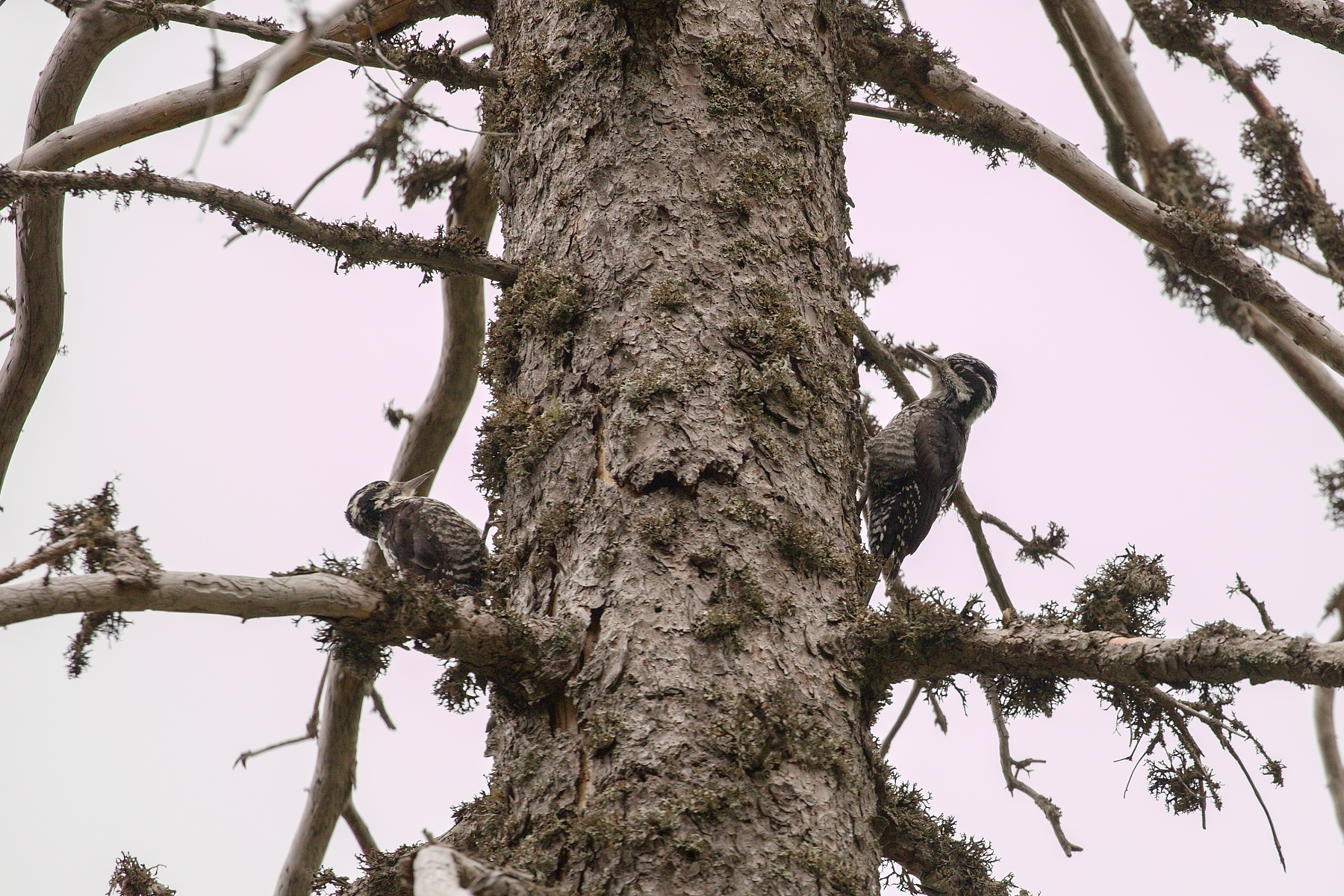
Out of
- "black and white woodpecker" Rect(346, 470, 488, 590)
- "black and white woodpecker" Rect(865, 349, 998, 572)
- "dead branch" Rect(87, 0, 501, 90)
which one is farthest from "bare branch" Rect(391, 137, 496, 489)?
"black and white woodpecker" Rect(865, 349, 998, 572)

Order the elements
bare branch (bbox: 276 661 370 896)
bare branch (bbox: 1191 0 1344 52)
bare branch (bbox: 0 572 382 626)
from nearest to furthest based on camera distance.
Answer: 1. bare branch (bbox: 0 572 382 626)
2. bare branch (bbox: 1191 0 1344 52)
3. bare branch (bbox: 276 661 370 896)

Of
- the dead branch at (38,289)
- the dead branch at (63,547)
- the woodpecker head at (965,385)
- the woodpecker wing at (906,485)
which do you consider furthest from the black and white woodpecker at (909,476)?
the dead branch at (63,547)

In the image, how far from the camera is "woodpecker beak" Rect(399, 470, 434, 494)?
522cm

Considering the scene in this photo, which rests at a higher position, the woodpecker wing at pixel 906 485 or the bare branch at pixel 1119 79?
the bare branch at pixel 1119 79

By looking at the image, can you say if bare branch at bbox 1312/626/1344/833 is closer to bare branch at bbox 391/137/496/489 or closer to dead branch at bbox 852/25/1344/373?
dead branch at bbox 852/25/1344/373

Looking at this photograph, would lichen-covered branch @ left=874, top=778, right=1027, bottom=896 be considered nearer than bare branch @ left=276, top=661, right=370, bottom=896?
Yes

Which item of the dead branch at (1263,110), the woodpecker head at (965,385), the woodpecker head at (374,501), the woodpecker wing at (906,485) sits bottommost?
the woodpecker head at (374,501)

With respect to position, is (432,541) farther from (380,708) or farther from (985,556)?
(985,556)

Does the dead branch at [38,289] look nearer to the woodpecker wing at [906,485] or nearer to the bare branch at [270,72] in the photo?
the bare branch at [270,72]

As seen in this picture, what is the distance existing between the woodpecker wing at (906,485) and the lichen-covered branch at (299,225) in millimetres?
2615

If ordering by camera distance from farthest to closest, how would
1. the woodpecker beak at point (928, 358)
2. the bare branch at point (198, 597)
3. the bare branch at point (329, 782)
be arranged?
the woodpecker beak at point (928, 358)
the bare branch at point (329, 782)
the bare branch at point (198, 597)

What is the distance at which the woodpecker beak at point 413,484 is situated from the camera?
5.22 metres

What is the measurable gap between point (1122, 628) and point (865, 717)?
1.93 ft

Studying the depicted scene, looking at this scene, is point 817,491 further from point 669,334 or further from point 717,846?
point 717,846
